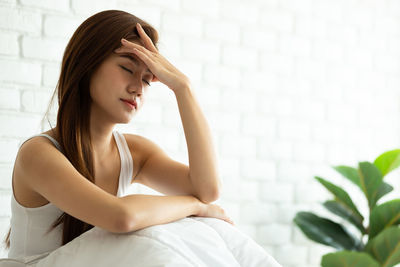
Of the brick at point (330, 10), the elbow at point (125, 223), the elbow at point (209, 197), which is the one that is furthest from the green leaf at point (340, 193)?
the elbow at point (125, 223)

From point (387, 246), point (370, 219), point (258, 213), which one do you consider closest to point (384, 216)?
point (370, 219)

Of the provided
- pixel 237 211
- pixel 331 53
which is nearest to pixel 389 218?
pixel 237 211

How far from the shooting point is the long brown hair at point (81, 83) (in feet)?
5.32

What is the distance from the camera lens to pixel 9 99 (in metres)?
2.22

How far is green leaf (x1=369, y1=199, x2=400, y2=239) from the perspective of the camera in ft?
9.05

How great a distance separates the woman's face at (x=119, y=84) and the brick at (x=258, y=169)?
1.29 metres

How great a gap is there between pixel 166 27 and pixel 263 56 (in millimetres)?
590

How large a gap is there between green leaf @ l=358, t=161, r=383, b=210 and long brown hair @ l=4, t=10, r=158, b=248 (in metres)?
1.59

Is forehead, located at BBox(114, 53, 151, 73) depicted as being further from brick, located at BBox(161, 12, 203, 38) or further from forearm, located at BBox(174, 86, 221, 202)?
brick, located at BBox(161, 12, 203, 38)

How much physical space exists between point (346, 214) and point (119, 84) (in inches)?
67.7

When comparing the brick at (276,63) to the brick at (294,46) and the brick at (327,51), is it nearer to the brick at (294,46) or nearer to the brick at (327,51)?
the brick at (294,46)

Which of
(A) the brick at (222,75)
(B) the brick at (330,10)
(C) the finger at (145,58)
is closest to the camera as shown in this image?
(C) the finger at (145,58)

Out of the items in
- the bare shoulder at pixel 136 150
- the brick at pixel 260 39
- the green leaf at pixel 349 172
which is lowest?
the green leaf at pixel 349 172

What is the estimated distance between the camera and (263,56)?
2916 millimetres
